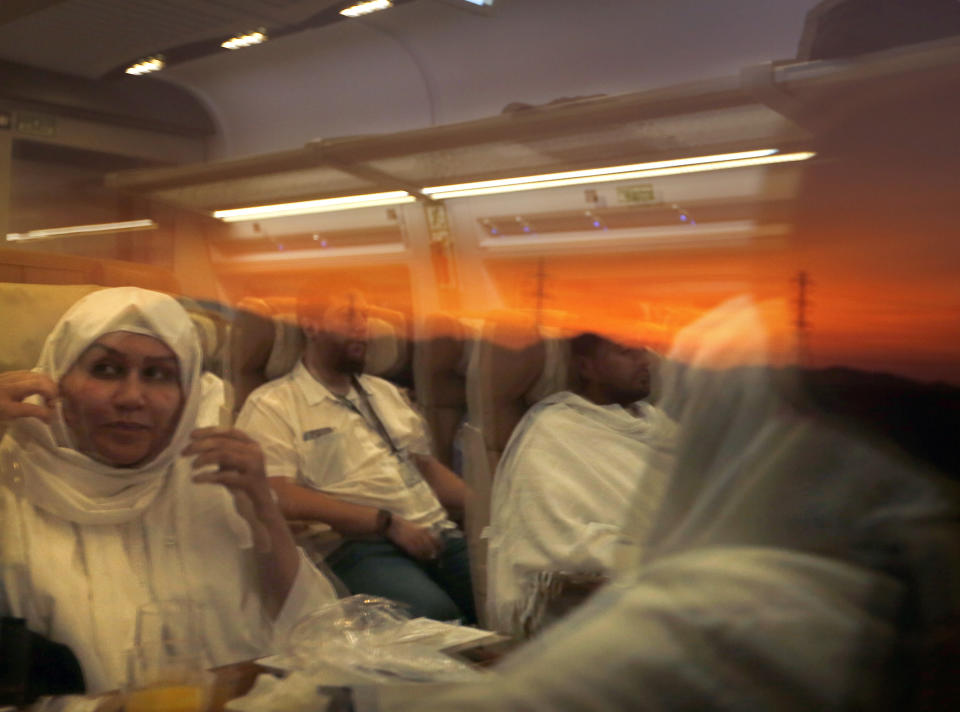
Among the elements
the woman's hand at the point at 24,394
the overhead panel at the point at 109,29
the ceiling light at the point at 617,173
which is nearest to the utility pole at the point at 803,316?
the ceiling light at the point at 617,173

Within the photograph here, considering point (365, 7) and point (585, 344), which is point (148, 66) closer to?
point (365, 7)

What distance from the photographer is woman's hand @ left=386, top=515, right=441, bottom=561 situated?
0.88 meters

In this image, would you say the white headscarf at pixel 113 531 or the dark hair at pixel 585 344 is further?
the white headscarf at pixel 113 531

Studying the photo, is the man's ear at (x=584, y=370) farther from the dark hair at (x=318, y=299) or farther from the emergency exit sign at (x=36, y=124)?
the emergency exit sign at (x=36, y=124)

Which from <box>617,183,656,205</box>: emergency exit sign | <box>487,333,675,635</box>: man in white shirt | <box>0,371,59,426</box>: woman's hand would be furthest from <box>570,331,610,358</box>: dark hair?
<box>0,371,59,426</box>: woman's hand

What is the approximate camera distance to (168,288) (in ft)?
3.16

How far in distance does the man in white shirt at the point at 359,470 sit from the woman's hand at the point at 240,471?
1 cm

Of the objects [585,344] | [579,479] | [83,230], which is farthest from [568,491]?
[83,230]

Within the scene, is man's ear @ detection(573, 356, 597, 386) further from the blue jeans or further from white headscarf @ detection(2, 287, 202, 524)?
white headscarf @ detection(2, 287, 202, 524)

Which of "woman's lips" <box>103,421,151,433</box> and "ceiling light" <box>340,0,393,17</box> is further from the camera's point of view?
"woman's lips" <box>103,421,151,433</box>

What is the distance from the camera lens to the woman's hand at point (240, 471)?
0.92 m

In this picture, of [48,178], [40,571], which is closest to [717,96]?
[48,178]

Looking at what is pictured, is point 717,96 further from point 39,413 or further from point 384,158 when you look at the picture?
point 39,413

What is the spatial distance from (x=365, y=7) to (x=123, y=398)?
0.45 m
